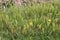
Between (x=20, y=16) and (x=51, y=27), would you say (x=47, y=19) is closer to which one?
(x=51, y=27)

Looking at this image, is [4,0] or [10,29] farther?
[4,0]

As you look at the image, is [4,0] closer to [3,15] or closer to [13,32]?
[3,15]

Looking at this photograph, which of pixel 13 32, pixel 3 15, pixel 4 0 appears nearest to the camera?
pixel 13 32

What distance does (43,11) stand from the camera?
16.7 ft

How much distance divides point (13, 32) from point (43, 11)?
31.6 inches

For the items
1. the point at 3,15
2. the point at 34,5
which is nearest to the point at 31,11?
the point at 34,5

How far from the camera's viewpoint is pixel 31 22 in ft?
15.8

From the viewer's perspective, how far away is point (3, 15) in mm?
4996

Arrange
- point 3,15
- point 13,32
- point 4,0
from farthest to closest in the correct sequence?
point 4,0
point 3,15
point 13,32

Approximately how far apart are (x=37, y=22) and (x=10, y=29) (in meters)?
0.52

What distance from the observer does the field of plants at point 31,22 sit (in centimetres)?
463

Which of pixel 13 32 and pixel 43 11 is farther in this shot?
pixel 43 11

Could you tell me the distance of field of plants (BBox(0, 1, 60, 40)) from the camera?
463 centimetres

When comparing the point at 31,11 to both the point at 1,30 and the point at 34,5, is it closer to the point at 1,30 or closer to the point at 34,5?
the point at 34,5
